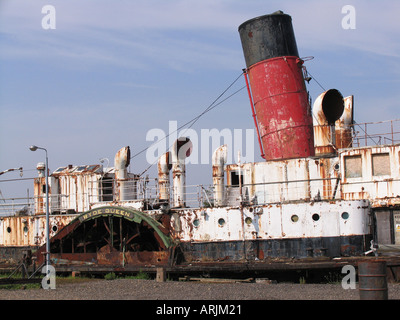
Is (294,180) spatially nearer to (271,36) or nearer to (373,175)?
(373,175)

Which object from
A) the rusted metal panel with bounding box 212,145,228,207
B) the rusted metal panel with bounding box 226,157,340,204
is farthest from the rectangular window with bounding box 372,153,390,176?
the rusted metal panel with bounding box 212,145,228,207

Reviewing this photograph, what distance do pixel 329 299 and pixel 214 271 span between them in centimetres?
573

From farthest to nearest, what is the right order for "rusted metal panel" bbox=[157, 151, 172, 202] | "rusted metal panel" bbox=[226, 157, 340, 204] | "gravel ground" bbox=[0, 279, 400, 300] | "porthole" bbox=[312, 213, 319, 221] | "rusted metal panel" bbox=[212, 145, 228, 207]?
"rusted metal panel" bbox=[157, 151, 172, 202], "rusted metal panel" bbox=[212, 145, 228, 207], "rusted metal panel" bbox=[226, 157, 340, 204], "porthole" bbox=[312, 213, 319, 221], "gravel ground" bbox=[0, 279, 400, 300]

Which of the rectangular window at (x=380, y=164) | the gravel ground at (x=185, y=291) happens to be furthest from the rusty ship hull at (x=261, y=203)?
the gravel ground at (x=185, y=291)

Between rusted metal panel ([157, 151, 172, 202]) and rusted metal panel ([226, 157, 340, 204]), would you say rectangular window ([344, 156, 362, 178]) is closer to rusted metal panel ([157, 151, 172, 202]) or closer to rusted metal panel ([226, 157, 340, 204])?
rusted metal panel ([226, 157, 340, 204])

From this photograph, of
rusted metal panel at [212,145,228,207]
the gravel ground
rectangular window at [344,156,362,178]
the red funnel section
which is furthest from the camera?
the red funnel section

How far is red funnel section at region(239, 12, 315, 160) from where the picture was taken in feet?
67.7

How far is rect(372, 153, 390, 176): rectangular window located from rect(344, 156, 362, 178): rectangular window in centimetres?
45

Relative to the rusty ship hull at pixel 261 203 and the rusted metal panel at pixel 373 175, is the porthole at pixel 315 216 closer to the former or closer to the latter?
the rusty ship hull at pixel 261 203

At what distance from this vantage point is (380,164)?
18.6m

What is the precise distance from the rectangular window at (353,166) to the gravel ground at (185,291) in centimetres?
396

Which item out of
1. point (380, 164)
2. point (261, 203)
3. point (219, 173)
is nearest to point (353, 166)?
point (380, 164)

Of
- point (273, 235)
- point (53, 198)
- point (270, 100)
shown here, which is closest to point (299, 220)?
point (273, 235)

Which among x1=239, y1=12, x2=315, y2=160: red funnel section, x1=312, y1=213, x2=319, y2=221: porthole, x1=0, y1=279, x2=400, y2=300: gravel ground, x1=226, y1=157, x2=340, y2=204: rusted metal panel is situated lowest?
x1=0, y1=279, x2=400, y2=300: gravel ground
